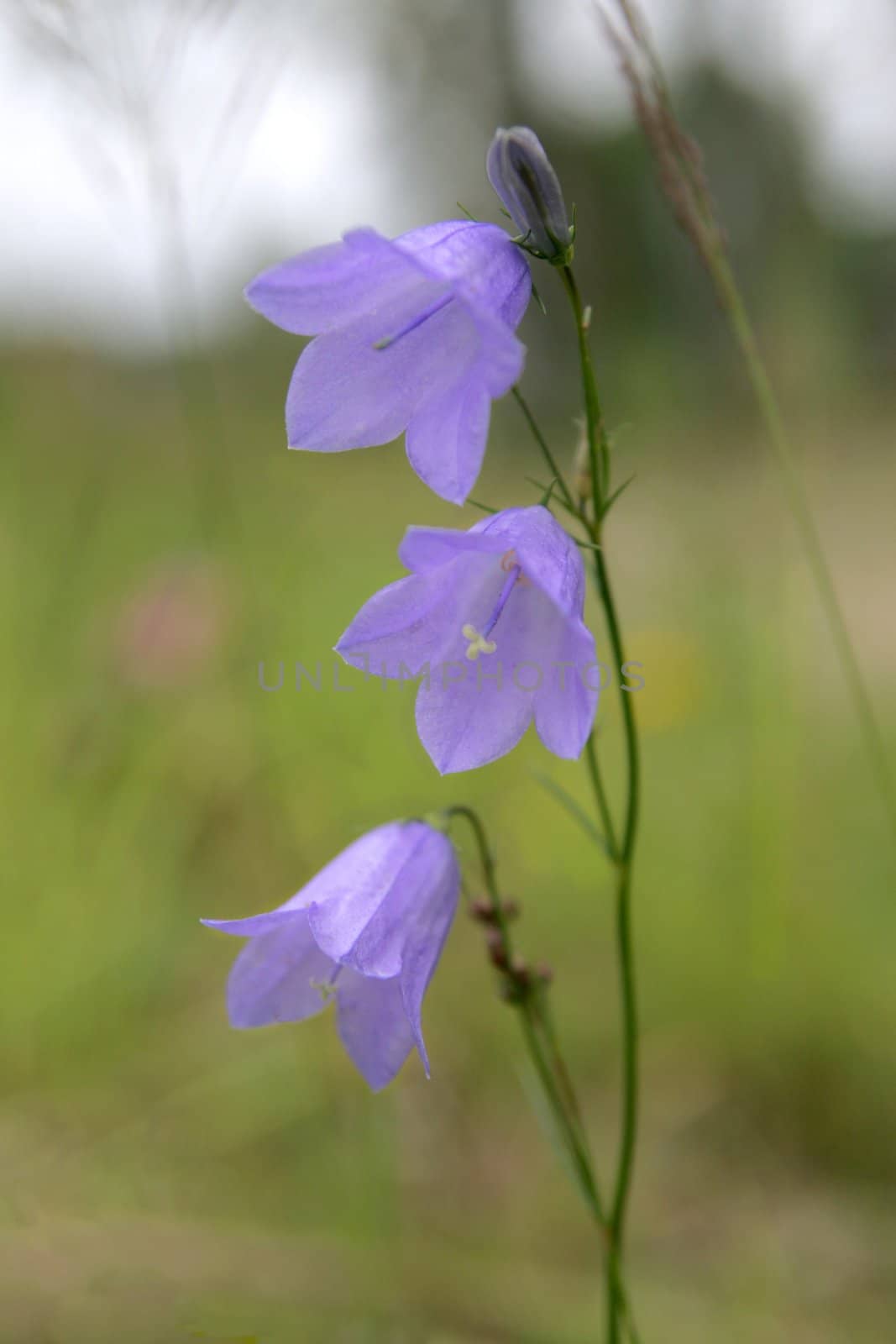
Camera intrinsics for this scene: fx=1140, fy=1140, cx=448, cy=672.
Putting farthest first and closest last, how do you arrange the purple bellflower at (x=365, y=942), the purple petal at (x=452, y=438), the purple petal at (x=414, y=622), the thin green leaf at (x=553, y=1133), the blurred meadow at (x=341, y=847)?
1. the blurred meadow at (x=341, y=847)
2. the thin green leaf at (x=553, y=1133)
3. the purple bellflower at (x=365, y=942)
4. the purple petal at (x=414, y=622)
5. the purple petal at (x=452, y=438)

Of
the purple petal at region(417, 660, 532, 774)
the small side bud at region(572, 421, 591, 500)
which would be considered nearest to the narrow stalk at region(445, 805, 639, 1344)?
the purple petal at region(417, 660, 532, 774)

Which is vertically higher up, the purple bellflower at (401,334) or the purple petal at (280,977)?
the purple bellflower at (401,334)

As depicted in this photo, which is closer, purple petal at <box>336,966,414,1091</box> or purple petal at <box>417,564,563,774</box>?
purple petal at <box>417,564,563,774</box>

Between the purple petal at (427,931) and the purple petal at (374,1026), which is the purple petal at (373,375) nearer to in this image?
the purple petal at (427,931)

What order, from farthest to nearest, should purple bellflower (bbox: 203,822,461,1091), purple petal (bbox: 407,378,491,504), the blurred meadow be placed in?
1. the blurred meadow
2. purple bellflower (bbox: 203,822,461,1091)
3. purple petal (bbox: 407,378,491,504)

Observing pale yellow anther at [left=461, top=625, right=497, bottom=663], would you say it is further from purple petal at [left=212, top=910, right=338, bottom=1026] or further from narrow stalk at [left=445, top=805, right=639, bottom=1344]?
purple petal at [left=212, top=910, right=338, bottom=1026]

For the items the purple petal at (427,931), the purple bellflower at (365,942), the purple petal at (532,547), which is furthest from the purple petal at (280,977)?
the purple petal at (532,547)
